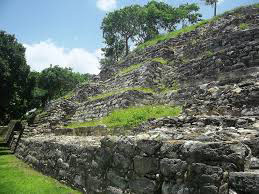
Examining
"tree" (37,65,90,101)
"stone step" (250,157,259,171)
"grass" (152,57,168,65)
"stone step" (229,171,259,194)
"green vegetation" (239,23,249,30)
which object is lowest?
"stone step" (229,171,259,194)

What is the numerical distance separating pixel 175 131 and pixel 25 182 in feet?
19.2

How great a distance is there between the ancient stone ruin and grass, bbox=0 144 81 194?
1.03 ft

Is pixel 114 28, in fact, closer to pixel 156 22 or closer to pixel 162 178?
pixel 156 22

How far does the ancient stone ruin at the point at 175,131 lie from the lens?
396 cm

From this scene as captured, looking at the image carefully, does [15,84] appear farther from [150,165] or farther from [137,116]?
[150,165]

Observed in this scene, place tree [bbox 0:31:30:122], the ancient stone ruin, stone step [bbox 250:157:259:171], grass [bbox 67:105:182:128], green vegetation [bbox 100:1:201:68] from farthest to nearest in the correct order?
green vegetation [bbox 100:1:201:68], tree [bbox 0:31:30:122], grass [bbox 67:105:182:128], the ancient stone ruin, stone step [bbox 250:157:259:171]

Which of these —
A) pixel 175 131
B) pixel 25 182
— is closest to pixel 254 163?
pixel 175 131

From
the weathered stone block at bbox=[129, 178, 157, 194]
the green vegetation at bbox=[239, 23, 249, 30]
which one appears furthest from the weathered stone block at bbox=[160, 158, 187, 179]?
the green vegetation at bbox=[239, 23, 249, 30]

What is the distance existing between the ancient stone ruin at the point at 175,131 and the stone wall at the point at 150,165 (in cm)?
1

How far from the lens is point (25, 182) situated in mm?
9320

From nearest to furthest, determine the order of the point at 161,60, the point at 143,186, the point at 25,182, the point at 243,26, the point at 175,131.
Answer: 1. the point at 143,186
2. the point at 175,131
3. the point at 25,182
4. the point at 243,26
5. the point at 161,60

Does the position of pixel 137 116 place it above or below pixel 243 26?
below

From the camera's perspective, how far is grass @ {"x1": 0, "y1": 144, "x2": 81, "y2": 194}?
323 inches

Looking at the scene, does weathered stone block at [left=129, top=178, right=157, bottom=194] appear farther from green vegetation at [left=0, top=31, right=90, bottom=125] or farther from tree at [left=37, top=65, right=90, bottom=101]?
tree at [left=37, top=65, right=90, bottom=101]
